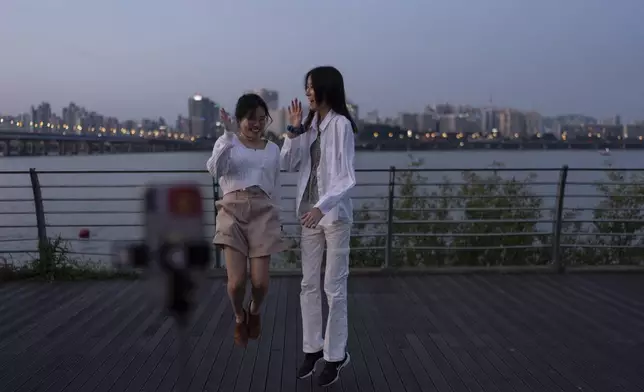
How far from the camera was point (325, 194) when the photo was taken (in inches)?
144

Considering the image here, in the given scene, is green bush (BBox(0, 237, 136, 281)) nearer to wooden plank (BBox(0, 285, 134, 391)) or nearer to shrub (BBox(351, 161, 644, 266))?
wooden plank (BBox(0, 285, 134, 391))

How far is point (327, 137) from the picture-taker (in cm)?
376

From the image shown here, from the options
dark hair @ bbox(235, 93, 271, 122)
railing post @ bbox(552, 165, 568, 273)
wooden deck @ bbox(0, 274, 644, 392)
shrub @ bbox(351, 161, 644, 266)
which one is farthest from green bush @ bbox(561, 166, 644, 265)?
dark hair @ bbox(235, 93, 271, 122)

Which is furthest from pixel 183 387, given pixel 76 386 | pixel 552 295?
pixel 552 295

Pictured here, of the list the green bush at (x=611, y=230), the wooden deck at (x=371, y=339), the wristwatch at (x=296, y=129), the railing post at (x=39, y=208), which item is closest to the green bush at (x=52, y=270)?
the railing post at (x=39, y=208)

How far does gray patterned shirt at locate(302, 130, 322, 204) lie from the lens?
3899 millimetres

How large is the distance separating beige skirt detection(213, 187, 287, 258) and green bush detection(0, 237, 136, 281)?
3.40 metres

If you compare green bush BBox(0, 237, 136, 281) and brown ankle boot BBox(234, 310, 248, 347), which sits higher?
brown ankle boot BBox(234, 310, 248, 347)

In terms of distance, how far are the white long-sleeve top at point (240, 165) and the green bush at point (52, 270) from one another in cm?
347

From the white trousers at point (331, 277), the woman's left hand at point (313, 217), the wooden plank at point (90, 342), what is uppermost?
the woman's left hand at point (313, 217)

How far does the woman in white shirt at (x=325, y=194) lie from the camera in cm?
372

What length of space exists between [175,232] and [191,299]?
34 cm

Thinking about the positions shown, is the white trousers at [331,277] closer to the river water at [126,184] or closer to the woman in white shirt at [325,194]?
Result: the woman in white shirt at [325,194]

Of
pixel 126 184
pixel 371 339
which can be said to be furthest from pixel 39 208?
pixel 371 339
